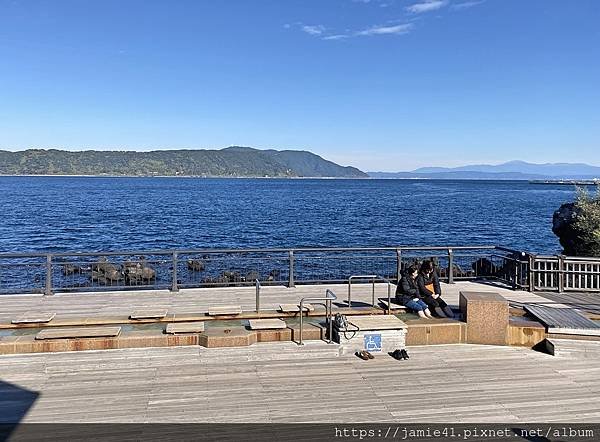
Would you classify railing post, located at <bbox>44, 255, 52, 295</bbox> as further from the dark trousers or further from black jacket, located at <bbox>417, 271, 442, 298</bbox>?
the dark trousers

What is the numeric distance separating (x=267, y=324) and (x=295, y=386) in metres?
2.09

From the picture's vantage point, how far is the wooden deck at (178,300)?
434 inches

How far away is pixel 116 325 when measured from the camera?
9492mm

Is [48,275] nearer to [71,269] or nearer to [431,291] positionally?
[431,291]

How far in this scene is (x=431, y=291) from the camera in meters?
10.9

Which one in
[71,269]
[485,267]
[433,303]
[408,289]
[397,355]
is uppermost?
[408,289]

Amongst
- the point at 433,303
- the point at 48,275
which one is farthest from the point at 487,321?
the point at 48,275

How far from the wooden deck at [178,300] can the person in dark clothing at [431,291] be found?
4.19ft

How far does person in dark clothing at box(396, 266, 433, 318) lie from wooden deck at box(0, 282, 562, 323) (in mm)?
1074

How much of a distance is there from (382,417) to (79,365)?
14.9ft

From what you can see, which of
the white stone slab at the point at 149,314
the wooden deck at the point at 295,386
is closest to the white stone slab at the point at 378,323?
the wooden deck at the point at 295,386

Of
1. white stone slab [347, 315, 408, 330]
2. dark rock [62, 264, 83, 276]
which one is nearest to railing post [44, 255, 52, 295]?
dark rock [62, 264, 83, 276]

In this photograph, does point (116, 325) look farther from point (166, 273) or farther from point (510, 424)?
point (166, 273)

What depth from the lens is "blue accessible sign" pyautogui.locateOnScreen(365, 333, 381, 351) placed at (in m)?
8.86
